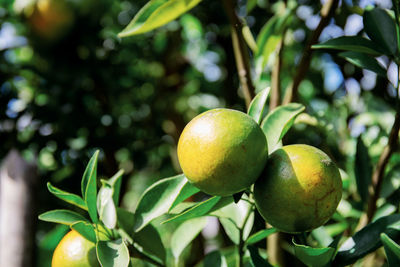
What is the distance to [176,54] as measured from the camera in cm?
199

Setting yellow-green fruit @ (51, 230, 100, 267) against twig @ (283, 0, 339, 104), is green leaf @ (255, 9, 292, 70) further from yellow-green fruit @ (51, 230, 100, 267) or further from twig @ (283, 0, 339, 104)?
yellow-green fruit @ (51, 230, 100, 267)

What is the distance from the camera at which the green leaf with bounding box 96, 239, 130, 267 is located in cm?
61

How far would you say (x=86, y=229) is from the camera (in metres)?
0.66

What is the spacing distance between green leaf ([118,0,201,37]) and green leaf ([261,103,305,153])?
28 centimetres

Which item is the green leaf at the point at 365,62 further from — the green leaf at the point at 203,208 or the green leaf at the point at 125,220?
the green leaf at the point at 125,220

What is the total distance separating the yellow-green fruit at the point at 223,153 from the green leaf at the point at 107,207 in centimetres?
16

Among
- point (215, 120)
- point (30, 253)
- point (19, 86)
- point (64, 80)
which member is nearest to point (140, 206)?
point (215, 120)

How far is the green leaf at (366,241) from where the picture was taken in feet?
2.16

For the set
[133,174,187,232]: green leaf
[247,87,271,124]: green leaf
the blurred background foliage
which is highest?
[247,87,271,124]: green leaf

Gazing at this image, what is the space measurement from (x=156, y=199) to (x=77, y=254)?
0.15m

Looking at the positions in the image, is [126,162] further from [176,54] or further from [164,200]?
[164,200]

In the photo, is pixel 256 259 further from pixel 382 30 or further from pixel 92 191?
pixel 382 30

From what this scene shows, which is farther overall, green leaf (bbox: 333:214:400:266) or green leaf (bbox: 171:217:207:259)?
green leaf (bbox: 171:217:207:259)

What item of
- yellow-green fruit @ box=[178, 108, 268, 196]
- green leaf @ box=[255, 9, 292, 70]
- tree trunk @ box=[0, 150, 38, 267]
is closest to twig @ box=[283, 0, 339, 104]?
green leaf @ box=[255, 9, 292, 70]
